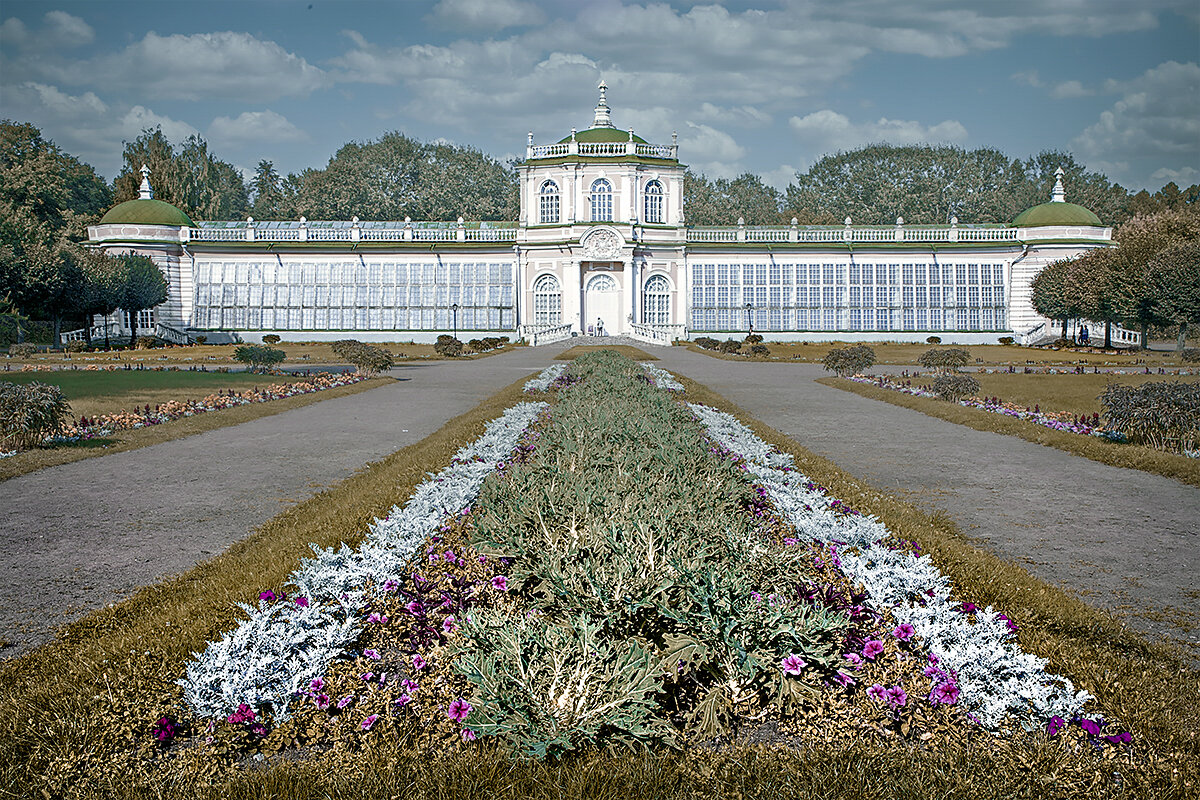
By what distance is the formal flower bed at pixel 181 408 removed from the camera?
43.7 ft

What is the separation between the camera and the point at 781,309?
202 ft

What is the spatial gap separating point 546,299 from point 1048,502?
177 ft

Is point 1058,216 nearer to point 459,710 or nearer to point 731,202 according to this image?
→ point 731,202

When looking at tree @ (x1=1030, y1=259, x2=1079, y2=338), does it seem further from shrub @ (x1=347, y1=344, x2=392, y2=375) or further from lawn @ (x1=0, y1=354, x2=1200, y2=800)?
lawn @ (x1=0, y1=354, x2=1200, y2=800)

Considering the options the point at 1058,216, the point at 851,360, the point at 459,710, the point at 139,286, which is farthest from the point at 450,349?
the point at 1058,216

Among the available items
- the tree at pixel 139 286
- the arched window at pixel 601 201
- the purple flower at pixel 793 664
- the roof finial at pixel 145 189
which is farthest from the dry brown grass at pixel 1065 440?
the roof finial at pixel 145 189

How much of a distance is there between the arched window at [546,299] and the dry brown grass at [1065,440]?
4269 cm

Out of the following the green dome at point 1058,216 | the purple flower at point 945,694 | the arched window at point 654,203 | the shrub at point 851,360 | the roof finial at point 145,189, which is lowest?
the purple flower at point 945,694

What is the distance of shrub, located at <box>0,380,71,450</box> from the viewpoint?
11.9m

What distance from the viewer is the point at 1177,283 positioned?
41.4 meters

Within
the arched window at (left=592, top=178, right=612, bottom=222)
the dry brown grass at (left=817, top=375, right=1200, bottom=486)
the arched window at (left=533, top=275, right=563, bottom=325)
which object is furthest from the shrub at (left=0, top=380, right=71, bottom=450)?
the arched window at (left=592, top=178, right=612, bottom=222)

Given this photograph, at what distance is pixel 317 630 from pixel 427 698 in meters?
0.75

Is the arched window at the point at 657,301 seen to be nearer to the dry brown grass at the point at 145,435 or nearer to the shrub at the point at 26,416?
the dry brown grass at the point at 145,435

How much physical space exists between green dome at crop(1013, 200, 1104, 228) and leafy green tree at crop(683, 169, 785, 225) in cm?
2504
